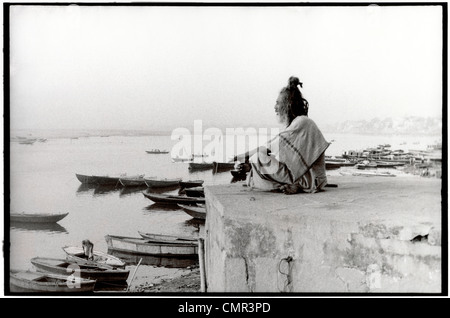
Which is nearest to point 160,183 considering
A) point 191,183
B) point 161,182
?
point 161,182

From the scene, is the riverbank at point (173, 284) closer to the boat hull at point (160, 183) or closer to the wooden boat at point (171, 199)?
the wooden boat at point (171, 199)

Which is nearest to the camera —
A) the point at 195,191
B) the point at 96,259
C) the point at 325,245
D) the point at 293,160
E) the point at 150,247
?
the point at 325,245

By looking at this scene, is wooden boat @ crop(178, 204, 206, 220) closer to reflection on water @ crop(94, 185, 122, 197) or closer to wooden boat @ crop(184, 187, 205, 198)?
wooden boat @ crop(184, 187, 205, 198)

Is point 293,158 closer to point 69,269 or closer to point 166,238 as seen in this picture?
point 166,238

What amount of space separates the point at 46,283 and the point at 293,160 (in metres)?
2.56

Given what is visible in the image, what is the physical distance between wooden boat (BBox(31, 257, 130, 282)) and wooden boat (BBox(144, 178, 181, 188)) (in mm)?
941

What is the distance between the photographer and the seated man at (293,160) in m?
4.85

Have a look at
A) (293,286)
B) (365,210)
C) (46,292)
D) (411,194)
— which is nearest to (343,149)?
(411,194)

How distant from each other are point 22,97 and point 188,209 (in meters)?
1.99

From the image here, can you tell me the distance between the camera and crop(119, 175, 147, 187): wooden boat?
216 inches

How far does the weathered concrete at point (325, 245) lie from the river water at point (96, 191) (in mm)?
1056

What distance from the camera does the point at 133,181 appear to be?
552 cm
